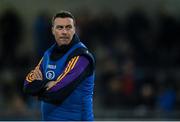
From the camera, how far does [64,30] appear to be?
5426 millimetres

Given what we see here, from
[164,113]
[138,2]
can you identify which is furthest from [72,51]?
[138,2]

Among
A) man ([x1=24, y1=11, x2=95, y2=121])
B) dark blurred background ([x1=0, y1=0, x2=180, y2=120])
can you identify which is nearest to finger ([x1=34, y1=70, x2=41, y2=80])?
man ([x1=24, y1=11, x2=95, y2=121])

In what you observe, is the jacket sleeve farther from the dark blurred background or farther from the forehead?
the dark blurred background

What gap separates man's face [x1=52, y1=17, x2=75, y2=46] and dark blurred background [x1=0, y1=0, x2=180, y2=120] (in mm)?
5967

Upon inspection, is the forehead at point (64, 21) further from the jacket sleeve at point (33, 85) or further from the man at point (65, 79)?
the jacket sleeve at point (33, 85)

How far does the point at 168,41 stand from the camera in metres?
13.2

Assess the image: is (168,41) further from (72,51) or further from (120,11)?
(72,51)

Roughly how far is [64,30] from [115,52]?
8237mm

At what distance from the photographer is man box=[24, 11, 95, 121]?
5.32 metres

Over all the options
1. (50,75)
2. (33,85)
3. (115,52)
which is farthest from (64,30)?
(115,52)

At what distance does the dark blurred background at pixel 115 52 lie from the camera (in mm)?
12078

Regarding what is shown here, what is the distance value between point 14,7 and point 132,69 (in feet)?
10.3

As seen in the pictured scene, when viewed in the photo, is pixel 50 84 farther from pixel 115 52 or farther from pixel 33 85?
pixel 115 52

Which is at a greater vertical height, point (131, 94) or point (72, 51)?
point (72, 51)
